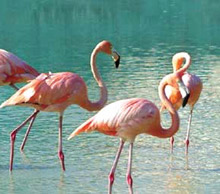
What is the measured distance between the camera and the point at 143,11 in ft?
72.7

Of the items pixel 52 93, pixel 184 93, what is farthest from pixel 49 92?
pixel 184 93

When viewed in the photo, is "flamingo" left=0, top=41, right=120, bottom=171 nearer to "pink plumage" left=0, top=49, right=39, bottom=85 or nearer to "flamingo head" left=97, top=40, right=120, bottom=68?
"flamingo head" left=97, top=40, right=120, bottom=68

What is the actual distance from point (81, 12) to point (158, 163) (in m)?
15.4

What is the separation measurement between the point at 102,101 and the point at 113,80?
4.31m

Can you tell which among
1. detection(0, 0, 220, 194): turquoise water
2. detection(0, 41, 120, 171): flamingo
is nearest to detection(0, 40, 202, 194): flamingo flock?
detection(0, 41, 120, 171): flamingo

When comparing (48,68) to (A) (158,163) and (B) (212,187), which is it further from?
(B) (212,187)

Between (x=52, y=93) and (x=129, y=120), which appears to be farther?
(x=52, y=93)

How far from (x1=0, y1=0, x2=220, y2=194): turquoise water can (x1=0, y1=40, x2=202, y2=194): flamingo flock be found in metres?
0.29

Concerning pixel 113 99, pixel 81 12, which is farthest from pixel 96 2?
pixel 113 99

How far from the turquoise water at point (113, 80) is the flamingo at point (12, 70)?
67 cm

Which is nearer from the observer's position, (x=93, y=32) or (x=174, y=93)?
(x=174, y=93)

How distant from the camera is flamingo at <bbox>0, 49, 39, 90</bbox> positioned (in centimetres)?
711

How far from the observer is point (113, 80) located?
434 inches

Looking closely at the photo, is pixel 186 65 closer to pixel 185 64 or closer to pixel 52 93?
pixel 185 64
